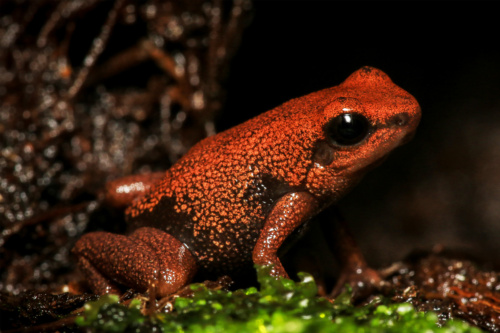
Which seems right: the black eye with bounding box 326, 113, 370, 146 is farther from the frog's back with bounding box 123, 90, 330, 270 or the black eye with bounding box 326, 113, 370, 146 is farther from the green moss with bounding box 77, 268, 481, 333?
the green moss with bounding box 77, 268, 481, 333

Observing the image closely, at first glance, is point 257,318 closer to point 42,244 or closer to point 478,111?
point 42,244

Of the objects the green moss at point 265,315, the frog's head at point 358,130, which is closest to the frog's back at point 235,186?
the frog's head at point 358,130

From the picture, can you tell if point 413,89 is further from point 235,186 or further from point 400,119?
point 235,186

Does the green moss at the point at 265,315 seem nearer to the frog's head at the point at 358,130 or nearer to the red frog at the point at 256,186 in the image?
the red frog at the point at 256,186

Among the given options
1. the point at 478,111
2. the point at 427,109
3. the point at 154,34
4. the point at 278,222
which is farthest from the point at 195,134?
the point at 478,111

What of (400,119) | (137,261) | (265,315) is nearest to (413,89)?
(400,119)

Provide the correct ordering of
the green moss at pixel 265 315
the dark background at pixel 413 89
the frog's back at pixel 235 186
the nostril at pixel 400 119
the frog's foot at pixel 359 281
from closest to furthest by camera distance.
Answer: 1. the green moss at pixel 265 315
2. the nostril at pixel 400 119
3. the frog's back at pixel 235 186
4. the frog's foot at pixel 359 281
5. the dark background at pixel 413 89
